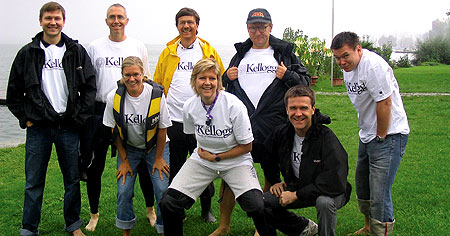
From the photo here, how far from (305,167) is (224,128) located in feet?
2.64

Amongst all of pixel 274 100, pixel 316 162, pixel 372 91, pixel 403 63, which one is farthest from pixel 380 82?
pixel 403 63

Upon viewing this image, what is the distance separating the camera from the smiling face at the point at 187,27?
5.03 m

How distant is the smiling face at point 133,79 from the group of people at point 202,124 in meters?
0.01

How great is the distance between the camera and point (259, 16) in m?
4.57

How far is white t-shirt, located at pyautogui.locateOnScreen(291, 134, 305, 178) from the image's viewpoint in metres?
4.10

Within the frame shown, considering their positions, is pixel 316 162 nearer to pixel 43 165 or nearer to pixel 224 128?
pixel 224 128

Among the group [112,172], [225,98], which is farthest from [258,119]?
[112,172]

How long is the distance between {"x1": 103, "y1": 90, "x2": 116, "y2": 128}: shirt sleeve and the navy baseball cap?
1542 millimetres

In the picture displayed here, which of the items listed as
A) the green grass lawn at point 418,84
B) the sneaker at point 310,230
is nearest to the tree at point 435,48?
the green grass lawn at point 418,84

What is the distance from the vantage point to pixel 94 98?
4.73m

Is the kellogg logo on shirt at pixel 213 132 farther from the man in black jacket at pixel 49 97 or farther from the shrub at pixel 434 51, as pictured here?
the shrub at pixel 434 51

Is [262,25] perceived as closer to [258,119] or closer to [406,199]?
[258,119]

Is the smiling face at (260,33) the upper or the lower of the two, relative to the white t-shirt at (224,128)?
upper

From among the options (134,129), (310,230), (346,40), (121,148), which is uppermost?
(346,40)
